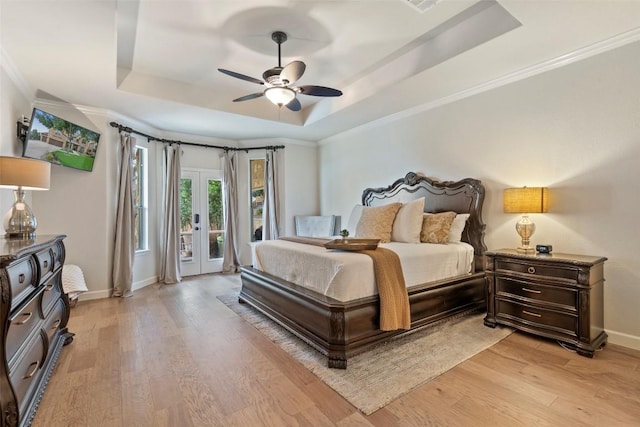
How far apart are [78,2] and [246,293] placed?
311 cm

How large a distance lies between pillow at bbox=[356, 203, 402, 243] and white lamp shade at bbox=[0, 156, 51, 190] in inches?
125

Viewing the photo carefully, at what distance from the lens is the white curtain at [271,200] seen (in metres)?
6.05

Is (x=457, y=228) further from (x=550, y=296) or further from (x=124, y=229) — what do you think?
(x=124, y=229)

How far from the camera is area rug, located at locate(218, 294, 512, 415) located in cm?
202

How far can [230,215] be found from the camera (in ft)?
19.7

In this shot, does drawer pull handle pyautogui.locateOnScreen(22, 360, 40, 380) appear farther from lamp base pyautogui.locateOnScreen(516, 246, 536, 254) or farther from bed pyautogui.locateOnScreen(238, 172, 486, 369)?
lamp base pyautogui.locateOnScreen(516, 246, 536, 254)

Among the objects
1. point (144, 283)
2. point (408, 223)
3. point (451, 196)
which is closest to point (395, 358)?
point (408, 223)

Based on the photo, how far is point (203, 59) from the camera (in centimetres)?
352

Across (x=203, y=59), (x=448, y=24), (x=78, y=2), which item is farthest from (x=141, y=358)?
(x=448, y=24)

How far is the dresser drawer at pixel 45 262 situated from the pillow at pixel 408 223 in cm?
328

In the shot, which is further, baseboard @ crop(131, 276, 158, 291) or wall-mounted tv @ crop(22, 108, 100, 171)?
baseboard @ crop(131, 276, 158, 291)

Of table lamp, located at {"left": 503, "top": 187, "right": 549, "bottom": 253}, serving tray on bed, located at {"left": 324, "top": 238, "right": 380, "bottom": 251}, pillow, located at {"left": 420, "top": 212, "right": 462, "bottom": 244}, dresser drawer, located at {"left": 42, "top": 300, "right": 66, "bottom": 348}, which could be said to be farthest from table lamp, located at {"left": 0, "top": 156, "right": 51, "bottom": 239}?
table lamp, located at {"left": 503, "top": 187, "right": 549, "bottom": 253}

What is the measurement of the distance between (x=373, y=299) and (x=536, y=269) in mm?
1564

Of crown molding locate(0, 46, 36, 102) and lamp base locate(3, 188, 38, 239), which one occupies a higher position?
crown molding locate(0, 46, 36, 102)
